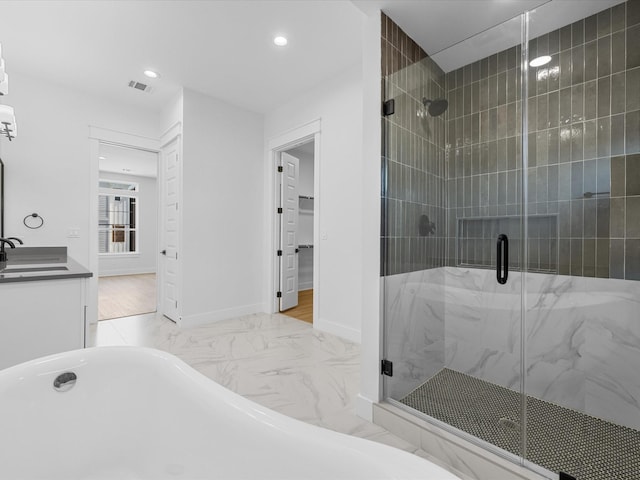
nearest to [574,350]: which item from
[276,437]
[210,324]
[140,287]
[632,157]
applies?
[632,157]

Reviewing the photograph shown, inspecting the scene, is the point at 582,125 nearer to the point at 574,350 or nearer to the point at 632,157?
the point at 632,157

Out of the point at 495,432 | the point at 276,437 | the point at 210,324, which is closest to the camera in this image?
the point at 276,437

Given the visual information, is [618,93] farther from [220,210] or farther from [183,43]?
[220,210]

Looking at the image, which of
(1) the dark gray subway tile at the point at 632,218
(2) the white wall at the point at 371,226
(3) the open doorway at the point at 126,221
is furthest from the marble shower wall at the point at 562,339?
(3) the open doorway at the point at 126,221

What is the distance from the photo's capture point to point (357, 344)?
10.2 ft

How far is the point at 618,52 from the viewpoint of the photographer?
1926 mm

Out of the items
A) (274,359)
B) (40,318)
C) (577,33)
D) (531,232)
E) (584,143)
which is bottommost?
(274,359)

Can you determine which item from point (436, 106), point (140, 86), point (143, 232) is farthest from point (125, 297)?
point (436, 106)

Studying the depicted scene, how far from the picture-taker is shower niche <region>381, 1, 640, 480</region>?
1.82 metres

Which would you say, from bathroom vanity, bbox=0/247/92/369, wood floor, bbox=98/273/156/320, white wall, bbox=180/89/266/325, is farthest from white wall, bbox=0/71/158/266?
bathroom vanity, bbox=0/247/92/369

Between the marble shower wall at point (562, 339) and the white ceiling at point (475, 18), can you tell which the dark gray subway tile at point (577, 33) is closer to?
Result: the white ceiling at point (475, 18)

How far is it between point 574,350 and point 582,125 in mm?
1435

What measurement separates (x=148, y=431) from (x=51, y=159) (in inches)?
143

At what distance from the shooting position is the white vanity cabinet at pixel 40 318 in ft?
5.08
